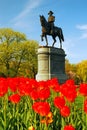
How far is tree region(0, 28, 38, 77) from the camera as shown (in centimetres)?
6500

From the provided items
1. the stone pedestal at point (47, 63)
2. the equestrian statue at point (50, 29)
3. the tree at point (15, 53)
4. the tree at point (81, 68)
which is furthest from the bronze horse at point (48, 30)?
the tree at point (81, 68)

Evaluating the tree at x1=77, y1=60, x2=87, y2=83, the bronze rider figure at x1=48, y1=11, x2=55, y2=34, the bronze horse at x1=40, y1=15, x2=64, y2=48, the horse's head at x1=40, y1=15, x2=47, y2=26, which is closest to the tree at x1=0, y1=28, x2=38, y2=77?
the tree at x1=77, y1=60, x2=87, y2=83

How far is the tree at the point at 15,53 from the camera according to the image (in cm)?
6500

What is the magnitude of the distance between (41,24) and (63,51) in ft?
13.8

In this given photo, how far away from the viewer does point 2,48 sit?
65.1 metres

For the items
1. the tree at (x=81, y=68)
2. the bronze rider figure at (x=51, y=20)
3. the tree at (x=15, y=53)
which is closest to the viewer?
the bronze rider figure at (x=51, y=20)

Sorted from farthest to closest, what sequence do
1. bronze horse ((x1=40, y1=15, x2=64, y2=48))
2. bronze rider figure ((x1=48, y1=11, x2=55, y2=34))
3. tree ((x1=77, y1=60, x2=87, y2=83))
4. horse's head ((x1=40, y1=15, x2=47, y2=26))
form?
tree ((x1=77, y1=60, x2=87, y2=83)), bronze rider figure ((x1=48, y1=11, x2=55, y2=34)), bronze horse ((x1=40, y1=15, x2=64, y2=48)), horse's head ((x1=40, y1=15, x2=47, y2=26))

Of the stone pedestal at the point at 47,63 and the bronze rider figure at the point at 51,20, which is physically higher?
the bronze rider figure at the point at 51,20

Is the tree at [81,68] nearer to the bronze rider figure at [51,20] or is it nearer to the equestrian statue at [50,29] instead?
the equestrian statue at [50,29]

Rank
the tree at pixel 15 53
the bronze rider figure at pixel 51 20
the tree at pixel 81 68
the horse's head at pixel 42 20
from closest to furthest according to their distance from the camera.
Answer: the horse's head at pixel 42 20 < the bronze rider figure at pixel 51 20 < the tree at pixel 15 53 < the tree at pixel 81 68

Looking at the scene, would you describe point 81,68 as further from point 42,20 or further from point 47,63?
point 42,20

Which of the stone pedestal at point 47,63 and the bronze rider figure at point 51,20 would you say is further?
the bronze rider figure at point 51,20

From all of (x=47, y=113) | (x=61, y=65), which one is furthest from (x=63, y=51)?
(x=47, y=113)

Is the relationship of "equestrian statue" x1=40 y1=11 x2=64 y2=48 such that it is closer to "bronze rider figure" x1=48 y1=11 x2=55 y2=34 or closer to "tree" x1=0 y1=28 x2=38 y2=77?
"bronze rider figure" x1=48 y1=11 x2=55 y2=34
